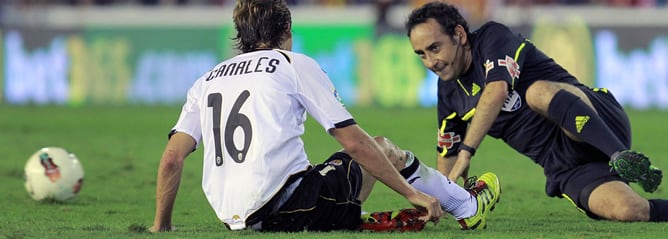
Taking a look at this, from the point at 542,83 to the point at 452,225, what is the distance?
1.02 metres

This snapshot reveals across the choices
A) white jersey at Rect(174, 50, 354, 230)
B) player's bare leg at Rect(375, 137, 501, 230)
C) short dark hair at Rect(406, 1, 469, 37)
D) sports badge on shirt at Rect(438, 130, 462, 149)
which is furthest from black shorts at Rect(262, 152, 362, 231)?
sports badge on shirt at Rect(438, 130, 462, 149)

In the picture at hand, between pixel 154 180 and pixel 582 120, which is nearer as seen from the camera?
pixel 582 120

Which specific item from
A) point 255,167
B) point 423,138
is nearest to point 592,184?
point 255,167

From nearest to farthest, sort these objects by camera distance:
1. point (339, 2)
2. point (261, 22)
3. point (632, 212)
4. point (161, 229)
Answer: point (261, 22), point (161, 229), point (632, 212), point (339, 2)

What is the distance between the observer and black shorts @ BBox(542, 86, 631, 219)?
23.7 ft

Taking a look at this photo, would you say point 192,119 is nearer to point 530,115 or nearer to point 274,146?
point 274,146

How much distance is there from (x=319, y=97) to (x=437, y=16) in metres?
1.40

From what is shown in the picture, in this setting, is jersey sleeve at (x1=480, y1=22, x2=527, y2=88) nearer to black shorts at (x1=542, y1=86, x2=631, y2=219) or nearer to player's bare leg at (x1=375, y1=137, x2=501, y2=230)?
black shorts at (x1=542, y1=86, x2=631, y2=219)

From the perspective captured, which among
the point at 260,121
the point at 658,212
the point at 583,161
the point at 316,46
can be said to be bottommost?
the point at 316,46

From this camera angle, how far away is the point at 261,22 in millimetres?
5898

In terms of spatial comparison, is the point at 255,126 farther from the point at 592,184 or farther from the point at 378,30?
the point at 378,30

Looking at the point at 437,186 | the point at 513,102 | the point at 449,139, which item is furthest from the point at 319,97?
the point at 513,102

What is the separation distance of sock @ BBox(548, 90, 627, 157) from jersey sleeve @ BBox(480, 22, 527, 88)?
11.5 inches

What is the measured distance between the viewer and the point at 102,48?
22.6m
